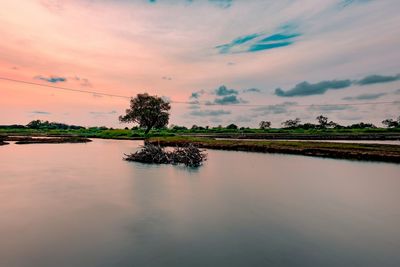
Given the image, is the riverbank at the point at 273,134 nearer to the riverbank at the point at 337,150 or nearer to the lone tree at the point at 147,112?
the lone tree at the point at 147,112

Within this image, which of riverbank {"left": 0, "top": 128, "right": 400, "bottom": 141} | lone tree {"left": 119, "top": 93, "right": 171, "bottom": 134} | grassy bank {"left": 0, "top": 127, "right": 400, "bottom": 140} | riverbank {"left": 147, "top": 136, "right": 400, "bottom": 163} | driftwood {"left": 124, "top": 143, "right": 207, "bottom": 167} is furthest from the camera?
lone tree {"left": 119, "top": 93, "right": 171, "bottom": 134}

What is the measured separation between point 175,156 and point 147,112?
67351 mm

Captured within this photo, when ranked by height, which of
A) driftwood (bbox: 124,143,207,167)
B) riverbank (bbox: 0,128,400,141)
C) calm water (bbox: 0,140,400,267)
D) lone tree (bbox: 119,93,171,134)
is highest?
lone tree (bbox: 119,93,171,134)

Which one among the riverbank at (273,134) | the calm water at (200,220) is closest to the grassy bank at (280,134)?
the riverbank at (273,134)

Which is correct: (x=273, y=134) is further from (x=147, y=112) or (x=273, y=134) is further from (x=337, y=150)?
(x=337, y=150)

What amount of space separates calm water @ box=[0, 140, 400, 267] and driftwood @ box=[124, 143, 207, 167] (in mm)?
6740

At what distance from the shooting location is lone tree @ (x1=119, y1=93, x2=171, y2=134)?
94812 mm

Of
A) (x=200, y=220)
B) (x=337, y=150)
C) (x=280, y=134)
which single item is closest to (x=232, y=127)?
(x=280, y=134)

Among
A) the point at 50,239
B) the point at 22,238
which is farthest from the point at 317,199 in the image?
the point at 22,238

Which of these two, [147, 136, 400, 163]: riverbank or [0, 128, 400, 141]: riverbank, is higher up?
[0, 128, 400, 141]: riverbank

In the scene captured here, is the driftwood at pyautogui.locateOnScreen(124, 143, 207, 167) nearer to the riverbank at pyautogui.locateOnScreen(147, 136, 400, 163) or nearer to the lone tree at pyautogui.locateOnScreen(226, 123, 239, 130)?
the riverbank at pyautogui.locateOnScreen(147, 136, 400, 163)

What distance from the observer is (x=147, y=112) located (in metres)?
94.3

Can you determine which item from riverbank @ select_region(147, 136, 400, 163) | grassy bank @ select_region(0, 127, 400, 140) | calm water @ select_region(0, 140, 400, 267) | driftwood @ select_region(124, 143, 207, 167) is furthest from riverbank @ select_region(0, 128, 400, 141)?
calm water @ select_region(0, 140, 400, 267)

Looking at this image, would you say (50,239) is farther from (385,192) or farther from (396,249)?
(385,192)
